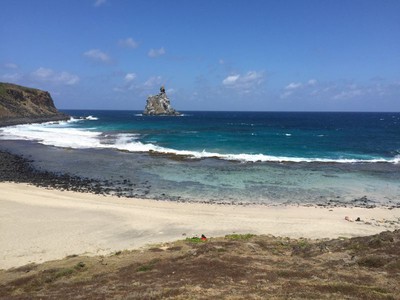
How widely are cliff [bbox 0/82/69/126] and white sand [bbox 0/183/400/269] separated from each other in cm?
8446

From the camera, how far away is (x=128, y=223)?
20031 mm

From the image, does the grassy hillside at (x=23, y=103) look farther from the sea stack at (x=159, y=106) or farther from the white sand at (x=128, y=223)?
the white sand at (x=128, y=223)

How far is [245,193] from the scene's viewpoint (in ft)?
93.8

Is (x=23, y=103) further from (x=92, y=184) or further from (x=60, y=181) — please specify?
(x=92, y=184)

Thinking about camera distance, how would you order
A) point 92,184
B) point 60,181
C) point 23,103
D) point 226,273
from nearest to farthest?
1. point 226,273
2. point 92,184
3. point 60,181
4. point 23,103

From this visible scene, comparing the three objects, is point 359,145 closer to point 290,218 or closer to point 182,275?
point 290,218

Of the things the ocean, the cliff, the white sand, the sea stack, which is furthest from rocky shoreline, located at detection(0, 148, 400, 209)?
the sea stack

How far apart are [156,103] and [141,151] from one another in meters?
129

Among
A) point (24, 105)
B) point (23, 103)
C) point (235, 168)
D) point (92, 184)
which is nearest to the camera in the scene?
point (92, 184)

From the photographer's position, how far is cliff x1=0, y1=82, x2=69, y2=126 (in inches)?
4109

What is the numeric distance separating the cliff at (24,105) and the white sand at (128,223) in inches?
3325

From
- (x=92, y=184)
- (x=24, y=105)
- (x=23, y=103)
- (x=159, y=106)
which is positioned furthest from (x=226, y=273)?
(x=159, y=106)

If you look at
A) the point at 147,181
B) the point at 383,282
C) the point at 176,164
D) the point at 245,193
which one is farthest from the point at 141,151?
the point at 383,282

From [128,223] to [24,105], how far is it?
114 metres
